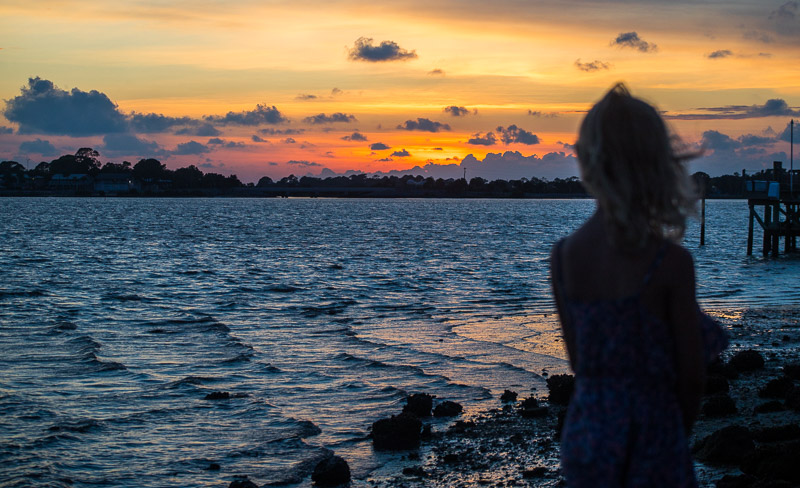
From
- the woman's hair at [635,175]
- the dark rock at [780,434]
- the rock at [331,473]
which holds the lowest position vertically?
the rock at [331,473]

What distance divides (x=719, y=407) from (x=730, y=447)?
87.4 inches

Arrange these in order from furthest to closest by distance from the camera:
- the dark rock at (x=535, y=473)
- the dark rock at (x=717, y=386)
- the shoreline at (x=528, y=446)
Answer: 1. the dark rock at (x=717, y=386)
2. the dark rock at (x=535, y=473)
3. the shoreline at (x=528, y=446)

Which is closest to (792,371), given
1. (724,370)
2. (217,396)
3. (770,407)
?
(724,370)

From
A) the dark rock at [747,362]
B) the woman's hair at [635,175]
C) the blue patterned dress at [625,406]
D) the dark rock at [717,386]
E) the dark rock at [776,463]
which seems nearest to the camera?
the woman's hair at [635,175]

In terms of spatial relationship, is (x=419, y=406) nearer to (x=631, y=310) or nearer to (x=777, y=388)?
(x=777, y=388)

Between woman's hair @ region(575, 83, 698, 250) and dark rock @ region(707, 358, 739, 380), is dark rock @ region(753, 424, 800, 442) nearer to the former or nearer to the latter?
dark rock @ region(707, 358, 739, 380)

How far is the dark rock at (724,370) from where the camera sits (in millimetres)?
12656

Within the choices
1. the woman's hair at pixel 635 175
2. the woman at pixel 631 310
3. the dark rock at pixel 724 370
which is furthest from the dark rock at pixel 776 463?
the woman's hair at pixel 635 175

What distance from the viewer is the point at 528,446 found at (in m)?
9.71

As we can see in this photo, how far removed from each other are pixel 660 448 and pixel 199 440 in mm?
8862

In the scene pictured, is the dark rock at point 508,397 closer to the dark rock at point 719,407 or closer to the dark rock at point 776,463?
Answer: the dark rock at point 719,407

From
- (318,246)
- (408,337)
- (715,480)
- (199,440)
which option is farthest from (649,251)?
(318,246)

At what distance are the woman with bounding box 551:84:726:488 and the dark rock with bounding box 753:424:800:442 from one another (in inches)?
262

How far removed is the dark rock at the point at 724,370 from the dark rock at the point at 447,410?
4273 millimetres
